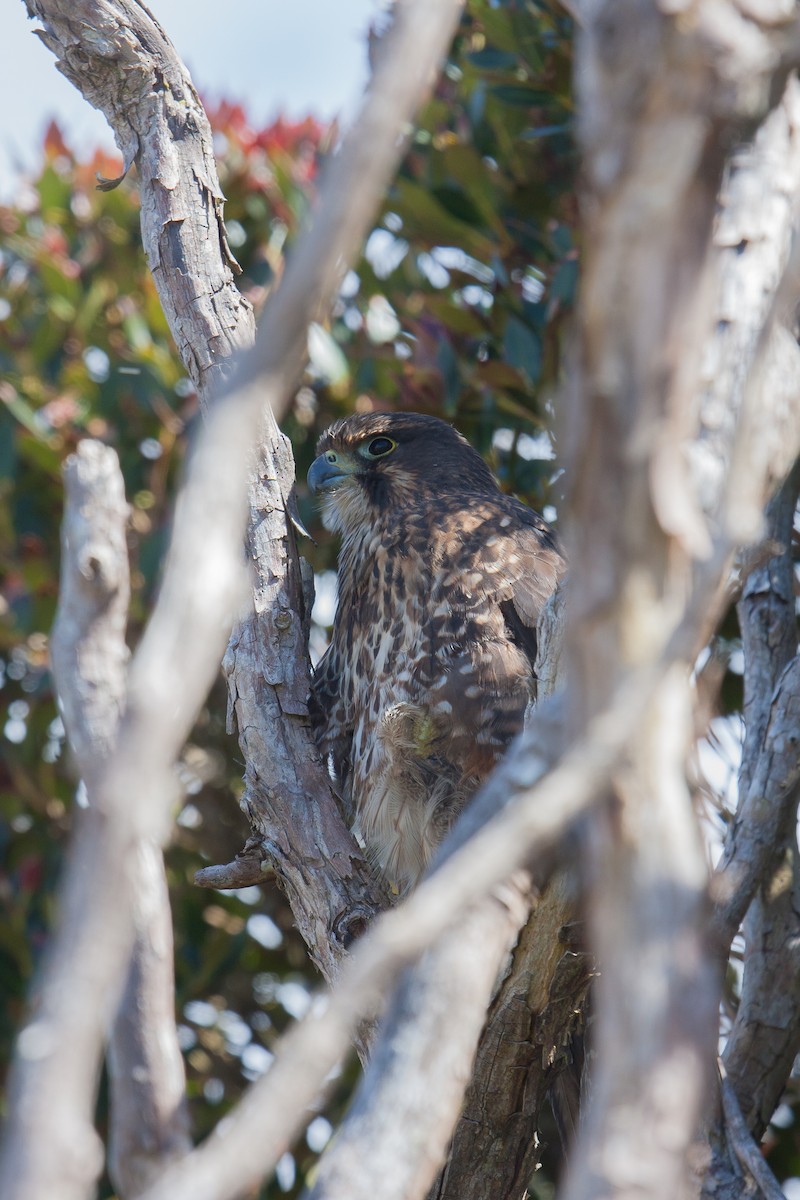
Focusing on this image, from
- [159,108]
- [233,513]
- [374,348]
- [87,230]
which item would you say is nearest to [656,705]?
[233,513]

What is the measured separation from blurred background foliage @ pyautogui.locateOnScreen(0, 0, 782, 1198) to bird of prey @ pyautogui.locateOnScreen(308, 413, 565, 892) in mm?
499

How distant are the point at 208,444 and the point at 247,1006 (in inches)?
154

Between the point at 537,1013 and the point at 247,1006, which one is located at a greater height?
the point at 537,1013

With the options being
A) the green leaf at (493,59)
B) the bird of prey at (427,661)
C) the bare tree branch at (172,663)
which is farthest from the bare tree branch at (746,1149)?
the green leaf at (493,59)

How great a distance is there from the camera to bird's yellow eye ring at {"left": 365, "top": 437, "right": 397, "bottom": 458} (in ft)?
12.8

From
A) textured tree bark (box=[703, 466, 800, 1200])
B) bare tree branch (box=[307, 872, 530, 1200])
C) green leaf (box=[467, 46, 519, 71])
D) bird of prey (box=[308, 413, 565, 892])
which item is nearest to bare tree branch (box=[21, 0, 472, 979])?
bird of prey (box=[308, 413, 565, 892])

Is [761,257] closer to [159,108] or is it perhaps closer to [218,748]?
[159,108]

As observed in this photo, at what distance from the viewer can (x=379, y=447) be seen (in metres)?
3.93

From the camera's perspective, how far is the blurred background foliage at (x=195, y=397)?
3936mm

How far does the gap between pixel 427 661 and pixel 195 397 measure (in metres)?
1.20

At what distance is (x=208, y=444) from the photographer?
100 cm

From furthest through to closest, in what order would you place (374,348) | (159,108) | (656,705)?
(374,348), (159,108), (656,705)

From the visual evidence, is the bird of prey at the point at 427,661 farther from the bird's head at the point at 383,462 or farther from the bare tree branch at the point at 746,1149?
the bare tree branch at the point at 746,1149

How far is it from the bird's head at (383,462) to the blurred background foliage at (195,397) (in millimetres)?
184
